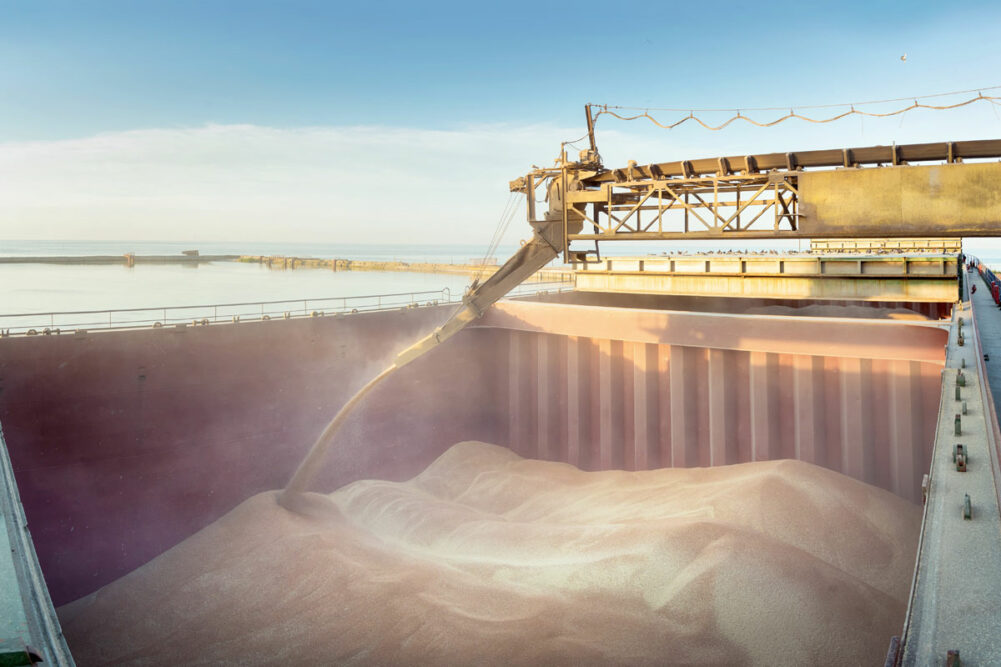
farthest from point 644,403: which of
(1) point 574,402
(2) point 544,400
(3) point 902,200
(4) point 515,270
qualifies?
(3) point 902,200

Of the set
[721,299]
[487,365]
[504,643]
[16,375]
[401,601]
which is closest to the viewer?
[504,643]

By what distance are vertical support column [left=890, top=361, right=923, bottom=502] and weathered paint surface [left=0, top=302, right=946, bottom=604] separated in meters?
0.03

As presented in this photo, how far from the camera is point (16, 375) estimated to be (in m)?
14.0

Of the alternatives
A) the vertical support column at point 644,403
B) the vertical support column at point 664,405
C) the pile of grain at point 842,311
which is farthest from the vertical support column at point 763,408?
the pile of grain at point 842,311

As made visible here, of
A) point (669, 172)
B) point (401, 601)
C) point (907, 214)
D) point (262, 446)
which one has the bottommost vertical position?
point (401, 601)

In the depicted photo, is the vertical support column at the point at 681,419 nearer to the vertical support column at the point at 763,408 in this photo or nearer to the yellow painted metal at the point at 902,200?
the vertical support column at the point at 763,408

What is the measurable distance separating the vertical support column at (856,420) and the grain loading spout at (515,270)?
7361 mm

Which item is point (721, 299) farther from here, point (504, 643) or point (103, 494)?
point (103, 494)

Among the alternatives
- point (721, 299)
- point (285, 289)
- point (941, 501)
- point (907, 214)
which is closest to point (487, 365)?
point (721, 299)

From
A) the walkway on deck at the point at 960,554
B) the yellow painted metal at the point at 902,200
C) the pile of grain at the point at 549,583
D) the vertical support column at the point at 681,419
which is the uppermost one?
the yellow painted metal at the point at 902,200

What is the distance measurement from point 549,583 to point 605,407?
26.3 ft

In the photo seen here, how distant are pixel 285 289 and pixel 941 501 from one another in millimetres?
66337

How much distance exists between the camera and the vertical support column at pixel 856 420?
14164 mm

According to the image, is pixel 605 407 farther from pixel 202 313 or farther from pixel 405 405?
pixel 202 313
